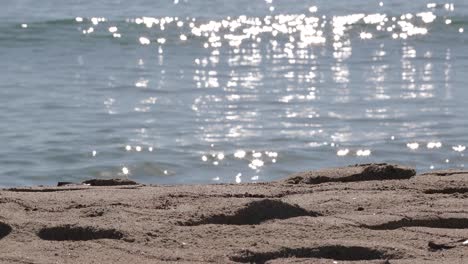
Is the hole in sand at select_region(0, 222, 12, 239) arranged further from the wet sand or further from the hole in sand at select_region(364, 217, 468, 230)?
the hole in sand at select_region(364, 217, 468, 230)

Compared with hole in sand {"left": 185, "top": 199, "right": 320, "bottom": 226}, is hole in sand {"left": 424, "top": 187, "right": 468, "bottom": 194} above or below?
above

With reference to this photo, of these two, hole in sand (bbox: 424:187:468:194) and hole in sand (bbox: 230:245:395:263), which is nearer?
hole in sand (bbox: 230:245:395:263)

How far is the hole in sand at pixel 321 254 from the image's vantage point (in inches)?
144

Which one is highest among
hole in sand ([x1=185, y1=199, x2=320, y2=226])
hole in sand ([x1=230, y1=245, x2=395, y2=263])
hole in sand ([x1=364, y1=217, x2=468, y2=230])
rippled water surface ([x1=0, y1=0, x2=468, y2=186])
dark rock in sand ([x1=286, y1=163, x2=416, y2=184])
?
rippled water surface ([x1=0, y1=0, x2=468, y2=186])

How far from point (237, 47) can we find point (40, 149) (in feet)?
21.2

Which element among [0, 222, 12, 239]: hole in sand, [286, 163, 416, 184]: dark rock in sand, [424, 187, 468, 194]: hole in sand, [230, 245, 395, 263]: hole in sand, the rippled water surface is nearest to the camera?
[230, 245, 395, 263]: hole in sand

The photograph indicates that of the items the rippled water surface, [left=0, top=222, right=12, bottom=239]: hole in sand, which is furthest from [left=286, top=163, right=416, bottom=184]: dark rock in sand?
the rippled water surface

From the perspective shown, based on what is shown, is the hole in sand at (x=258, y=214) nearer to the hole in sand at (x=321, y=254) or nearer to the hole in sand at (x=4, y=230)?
the hole in sand at (x=321, y=254)

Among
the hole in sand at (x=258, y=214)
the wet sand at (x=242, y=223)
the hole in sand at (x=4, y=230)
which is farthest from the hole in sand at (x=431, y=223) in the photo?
the hole in sand at (x=4, y=230)

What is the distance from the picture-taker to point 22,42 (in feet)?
46.5

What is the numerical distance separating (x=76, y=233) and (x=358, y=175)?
1.65 metres

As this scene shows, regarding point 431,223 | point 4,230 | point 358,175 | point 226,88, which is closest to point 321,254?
point 431,223

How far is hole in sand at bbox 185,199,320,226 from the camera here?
413 cm

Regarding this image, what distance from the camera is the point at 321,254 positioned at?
370cm
